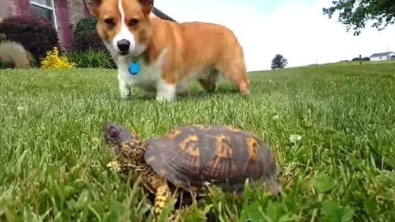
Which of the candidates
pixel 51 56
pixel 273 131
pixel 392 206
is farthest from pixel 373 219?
pixel 51 56

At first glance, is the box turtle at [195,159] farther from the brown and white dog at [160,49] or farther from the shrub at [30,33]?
the shrub at [30,33]

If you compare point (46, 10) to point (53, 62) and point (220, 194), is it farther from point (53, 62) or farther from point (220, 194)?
point (220, 194)

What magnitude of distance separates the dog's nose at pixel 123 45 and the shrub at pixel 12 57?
10.5 m

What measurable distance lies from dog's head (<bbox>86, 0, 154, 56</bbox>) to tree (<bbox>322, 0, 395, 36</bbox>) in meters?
15.7

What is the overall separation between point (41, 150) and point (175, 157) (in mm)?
700

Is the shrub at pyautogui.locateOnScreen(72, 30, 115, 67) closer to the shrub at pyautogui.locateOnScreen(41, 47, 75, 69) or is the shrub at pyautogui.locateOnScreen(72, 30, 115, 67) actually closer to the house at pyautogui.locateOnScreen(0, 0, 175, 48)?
the house at pyautogui.locateOnScreen(0, 0, 175, 48)

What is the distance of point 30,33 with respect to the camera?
15945mm

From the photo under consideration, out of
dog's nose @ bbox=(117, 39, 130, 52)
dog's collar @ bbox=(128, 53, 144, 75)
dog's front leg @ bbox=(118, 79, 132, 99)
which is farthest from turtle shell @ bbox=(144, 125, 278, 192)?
dog's front leg @ bbox=(118, 79, 132, 99)

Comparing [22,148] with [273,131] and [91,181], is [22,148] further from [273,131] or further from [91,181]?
[273,131]

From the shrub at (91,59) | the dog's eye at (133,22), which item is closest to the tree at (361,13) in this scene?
the shrub at (91,59)

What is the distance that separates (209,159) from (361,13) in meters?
21.0

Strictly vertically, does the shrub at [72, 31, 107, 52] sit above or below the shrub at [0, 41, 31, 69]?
above

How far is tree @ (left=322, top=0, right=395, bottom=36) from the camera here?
19.6 m

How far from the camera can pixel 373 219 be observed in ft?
4.18
